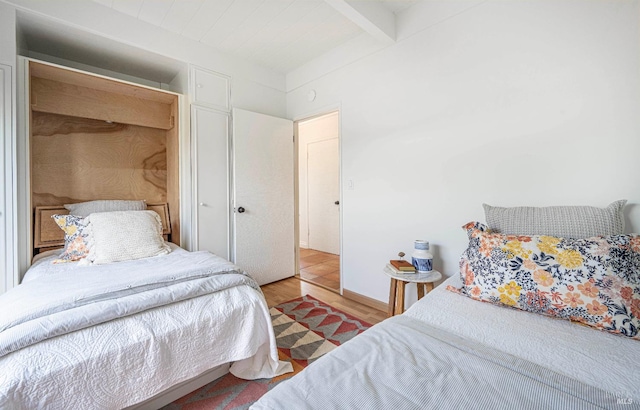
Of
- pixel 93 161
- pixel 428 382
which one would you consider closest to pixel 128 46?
pixel 93 161

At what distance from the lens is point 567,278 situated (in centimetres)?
107

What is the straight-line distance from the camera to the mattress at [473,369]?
65cm

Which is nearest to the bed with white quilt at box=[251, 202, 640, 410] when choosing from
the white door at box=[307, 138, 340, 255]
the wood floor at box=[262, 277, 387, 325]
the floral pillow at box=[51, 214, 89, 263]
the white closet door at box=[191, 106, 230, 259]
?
the wood floor at box=[262, 277, 387, 325]

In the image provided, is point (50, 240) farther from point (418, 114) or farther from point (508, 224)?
point (508, 224)

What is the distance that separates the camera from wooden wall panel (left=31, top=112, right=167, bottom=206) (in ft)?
7.40

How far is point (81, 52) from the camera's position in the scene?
234cm

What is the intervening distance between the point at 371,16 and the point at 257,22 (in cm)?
97

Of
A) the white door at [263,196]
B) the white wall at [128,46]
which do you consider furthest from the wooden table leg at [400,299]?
the white wall at [128,46]

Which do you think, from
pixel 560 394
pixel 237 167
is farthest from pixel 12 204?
pixel 560 394

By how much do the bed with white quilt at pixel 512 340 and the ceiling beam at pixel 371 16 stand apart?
1.70 metres

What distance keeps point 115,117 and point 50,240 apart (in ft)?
3.81

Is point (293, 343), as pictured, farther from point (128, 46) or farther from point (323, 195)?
point (323, 195)

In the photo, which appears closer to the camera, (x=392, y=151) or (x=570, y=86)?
(x=570, y=86)

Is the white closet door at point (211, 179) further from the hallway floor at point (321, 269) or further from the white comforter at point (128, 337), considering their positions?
the hallway floor at point (321, 269)
